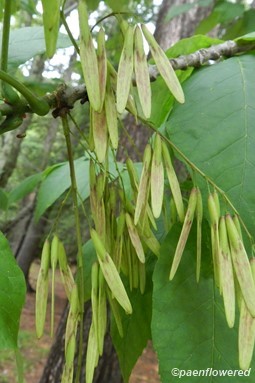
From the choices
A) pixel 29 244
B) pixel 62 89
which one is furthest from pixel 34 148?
pixel 62 89

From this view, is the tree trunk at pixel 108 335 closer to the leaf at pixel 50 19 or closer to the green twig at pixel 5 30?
the green twig at pixel 5 30

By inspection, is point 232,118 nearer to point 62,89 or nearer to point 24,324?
point 62,89

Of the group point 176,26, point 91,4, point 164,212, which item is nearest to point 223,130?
point 164,212

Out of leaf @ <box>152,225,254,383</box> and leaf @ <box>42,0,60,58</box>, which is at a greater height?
leaf @ <box>42,0,60,58</box>

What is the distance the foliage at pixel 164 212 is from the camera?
0.54 metres

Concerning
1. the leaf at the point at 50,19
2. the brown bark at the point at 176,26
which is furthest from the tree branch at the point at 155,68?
the brown bark at the point at 176,26

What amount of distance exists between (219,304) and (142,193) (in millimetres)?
195

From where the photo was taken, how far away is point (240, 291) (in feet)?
1.73

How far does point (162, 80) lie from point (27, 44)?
27 cm

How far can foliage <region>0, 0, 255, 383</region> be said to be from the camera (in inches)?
21.1

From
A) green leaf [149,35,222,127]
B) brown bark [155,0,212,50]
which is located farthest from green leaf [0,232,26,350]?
brown bark [155,0,212,50]

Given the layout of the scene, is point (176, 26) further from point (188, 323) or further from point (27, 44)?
point (188, 323)

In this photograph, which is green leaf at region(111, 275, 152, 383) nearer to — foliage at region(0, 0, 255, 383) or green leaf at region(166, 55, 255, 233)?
foliage at region(0, 0, 255, 383)

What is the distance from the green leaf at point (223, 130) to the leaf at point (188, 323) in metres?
0.11
